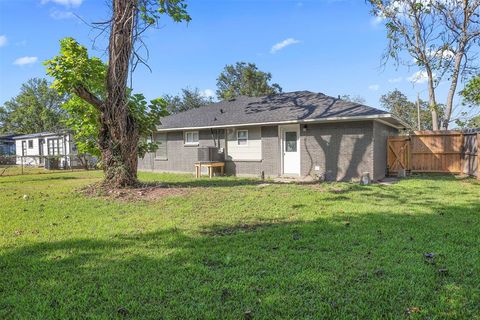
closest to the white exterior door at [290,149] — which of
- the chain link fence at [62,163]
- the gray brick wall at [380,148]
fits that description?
the gray brick wall at [380,148]

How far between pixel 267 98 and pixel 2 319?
15800 mm

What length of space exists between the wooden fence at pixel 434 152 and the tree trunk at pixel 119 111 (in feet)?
36.7

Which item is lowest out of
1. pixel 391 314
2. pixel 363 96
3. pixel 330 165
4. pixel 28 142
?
pixel 391 314

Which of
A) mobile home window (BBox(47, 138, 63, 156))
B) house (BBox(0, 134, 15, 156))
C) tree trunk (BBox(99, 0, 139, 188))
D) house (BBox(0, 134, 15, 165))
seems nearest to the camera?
tree trunk (BBox(99, 0, 139, 188))

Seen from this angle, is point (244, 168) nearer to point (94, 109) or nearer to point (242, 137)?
point (242, 137)

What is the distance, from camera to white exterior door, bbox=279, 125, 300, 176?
1405 cm

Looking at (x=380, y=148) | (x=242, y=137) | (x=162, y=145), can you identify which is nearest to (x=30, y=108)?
(x=162, y=145)

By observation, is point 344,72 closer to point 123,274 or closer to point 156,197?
point 156,197

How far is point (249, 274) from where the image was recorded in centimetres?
370

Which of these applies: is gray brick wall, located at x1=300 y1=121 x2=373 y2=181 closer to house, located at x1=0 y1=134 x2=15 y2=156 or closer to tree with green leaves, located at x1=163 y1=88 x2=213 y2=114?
tree with green leaves, located at x1=163 y1=88 x2=213 y2=114

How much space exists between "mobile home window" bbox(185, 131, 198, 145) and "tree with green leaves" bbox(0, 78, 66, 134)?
1365 inches

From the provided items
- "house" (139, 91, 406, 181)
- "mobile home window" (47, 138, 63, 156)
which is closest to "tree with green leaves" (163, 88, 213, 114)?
"mobile home window" (47, 138, 63, 156)

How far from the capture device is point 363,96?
5106 centimetres

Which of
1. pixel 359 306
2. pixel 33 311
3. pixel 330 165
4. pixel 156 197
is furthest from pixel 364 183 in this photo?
pixel 33 311
